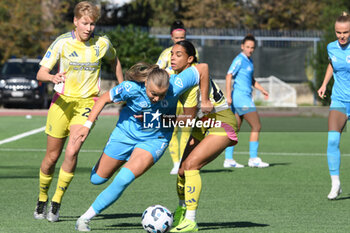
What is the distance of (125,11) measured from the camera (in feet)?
146

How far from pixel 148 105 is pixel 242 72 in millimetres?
6345

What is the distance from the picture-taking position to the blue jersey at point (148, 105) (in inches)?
281

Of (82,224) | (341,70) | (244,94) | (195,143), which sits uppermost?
(341,70)

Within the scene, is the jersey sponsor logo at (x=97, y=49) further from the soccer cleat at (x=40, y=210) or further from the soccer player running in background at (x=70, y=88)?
the soccer cleat at (x=40, y=210)

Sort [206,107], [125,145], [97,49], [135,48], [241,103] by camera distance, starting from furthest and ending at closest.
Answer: [135,48] < [241,103] < [97,49] < [206,107] < [125,145]

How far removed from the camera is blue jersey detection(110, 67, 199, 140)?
7.13m

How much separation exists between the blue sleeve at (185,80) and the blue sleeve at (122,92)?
45 centimetres

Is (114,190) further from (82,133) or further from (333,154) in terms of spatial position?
(333,154)

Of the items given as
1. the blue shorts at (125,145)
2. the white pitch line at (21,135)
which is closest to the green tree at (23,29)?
the white pitch line at (21,135)

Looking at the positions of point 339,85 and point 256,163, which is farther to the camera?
point 256,163

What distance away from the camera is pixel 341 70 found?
9.79 metres

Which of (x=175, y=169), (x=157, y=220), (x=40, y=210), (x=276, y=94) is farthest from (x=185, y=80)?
(x=276, y=94)

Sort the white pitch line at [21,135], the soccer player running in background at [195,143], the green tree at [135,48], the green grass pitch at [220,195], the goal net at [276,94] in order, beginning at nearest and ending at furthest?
the soccer player running in background at [195,143], the green grass pitch at [220,195], the white pitch line at [21,135], the green tree at [135,48], the goal net at [276,94]

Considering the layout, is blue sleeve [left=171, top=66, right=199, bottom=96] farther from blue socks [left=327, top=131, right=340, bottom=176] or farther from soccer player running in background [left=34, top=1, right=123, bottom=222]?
blue socks [left=327, top=131, right=340, bottom=176]
